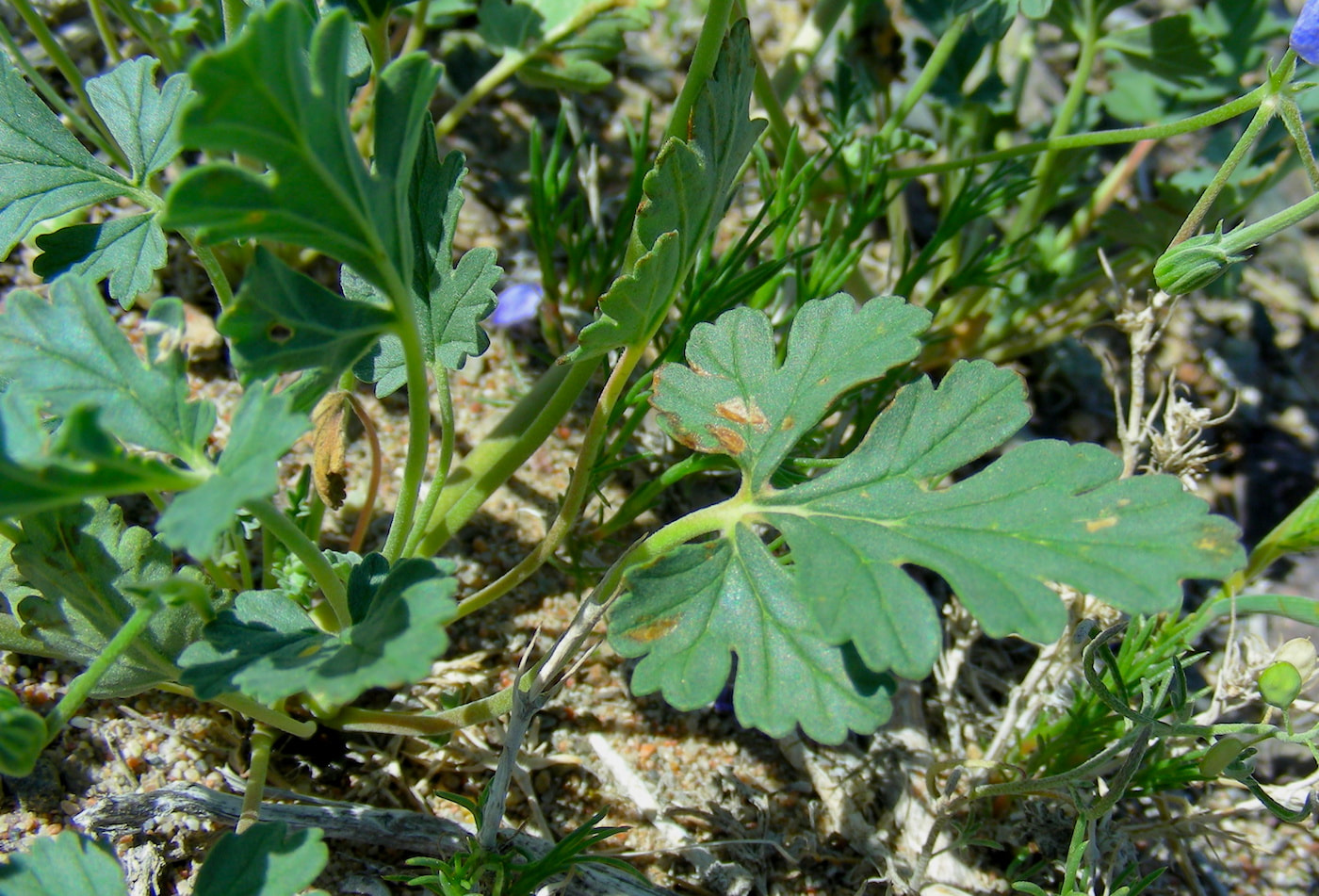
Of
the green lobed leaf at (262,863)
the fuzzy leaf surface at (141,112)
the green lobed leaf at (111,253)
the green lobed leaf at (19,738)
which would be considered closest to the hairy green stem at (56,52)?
the fuzzy leaf surface at (141,112)

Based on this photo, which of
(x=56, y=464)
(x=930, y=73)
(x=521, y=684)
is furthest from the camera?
(x=930, y=73)

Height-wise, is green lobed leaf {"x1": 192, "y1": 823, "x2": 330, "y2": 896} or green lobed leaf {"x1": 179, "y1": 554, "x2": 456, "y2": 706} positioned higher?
green lobed leaf {"x1": 179, "y1": 554, "x2": 456, "y2": 706}

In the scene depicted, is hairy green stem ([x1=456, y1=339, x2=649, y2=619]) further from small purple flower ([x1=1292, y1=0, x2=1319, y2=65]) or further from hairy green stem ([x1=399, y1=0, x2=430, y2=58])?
hairy green stem ([x1=399, y1=0, x2=430, y2=58])

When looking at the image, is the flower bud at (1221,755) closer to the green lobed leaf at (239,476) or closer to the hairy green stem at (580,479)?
the hairy green stem at (580,479)

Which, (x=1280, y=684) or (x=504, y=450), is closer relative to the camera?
(x=1280, y=684)

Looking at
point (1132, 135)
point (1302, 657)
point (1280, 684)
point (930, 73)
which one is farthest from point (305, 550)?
point (930, 73)

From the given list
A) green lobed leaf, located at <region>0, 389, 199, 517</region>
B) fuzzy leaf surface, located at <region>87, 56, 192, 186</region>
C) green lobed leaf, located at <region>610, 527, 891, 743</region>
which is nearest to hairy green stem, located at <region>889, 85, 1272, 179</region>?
green lobed leaf, located at <region>610, 527, 891, 743</region>

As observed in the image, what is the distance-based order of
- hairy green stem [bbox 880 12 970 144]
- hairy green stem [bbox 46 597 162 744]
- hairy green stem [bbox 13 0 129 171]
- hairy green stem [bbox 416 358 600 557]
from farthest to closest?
hairy green stem [bbox 880 12 970 144], hairy green stem [bbox 13 0 129 171], hairy green stem [bbox 416 358 600 557], hairy green stem [bbox 46 597 162 744]

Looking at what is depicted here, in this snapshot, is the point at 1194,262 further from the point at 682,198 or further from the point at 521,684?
the point at 521,684
